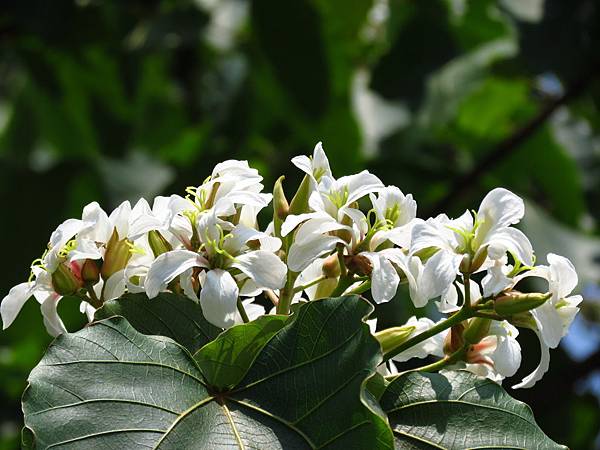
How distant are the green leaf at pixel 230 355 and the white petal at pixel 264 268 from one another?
43 millimetres

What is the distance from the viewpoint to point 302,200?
1208mm

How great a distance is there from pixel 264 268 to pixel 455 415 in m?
0.24

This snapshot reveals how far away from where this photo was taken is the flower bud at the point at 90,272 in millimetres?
1190

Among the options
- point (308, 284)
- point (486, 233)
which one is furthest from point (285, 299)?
point (486, 233)

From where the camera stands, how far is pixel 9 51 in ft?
12.6

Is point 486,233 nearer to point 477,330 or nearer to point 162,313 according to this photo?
point 477,330

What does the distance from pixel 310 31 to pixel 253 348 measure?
6.87 feet

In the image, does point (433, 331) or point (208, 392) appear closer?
point (208, 392)

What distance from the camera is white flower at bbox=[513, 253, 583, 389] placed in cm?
113

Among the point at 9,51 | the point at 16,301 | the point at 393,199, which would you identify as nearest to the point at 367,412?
the point at 393,199

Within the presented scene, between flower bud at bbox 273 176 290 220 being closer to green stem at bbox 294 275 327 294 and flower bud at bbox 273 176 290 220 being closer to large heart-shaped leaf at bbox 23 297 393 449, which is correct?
green stem at bbox 294 275 327 294

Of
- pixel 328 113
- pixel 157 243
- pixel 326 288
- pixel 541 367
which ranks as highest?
pixel 157 243

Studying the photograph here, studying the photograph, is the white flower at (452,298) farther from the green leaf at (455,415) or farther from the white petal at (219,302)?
the white petal at (219,302)

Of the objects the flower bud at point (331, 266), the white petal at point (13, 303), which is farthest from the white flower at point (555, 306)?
the white petal at point (13, 303)
